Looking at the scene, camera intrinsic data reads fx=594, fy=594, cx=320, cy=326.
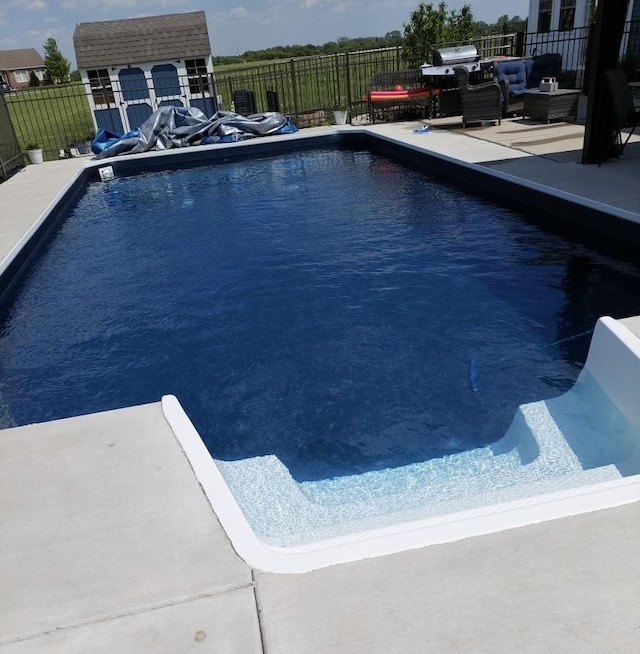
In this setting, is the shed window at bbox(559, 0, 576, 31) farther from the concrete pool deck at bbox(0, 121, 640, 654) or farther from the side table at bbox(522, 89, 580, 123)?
the concrete pool deck at bbox(0, 121, 640, 654)

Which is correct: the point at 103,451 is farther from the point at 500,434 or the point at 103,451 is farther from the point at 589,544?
the point at 500,434

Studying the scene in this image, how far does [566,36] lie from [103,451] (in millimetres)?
14112

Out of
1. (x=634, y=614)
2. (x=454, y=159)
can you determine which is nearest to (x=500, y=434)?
(x=634, y=614)

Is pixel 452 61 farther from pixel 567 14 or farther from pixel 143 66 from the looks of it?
pixel 143 66

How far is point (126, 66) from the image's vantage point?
623 inches

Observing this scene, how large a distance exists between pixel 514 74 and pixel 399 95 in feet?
6.93

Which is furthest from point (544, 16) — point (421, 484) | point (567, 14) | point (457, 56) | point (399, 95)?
point (421, 484)

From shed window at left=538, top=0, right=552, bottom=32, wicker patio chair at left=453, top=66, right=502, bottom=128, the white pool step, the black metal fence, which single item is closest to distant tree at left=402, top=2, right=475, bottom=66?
the black metal fence

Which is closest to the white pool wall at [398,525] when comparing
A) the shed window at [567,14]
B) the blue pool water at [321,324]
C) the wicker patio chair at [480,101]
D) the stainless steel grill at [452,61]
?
the blue pool water at [321,324]

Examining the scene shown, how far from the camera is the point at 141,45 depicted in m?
15.9

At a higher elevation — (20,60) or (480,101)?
(20,60)

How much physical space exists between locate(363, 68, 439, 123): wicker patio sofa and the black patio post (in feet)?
16.9

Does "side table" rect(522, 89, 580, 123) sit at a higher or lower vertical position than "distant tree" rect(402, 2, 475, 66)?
lower

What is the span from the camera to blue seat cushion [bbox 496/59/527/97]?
10500 millimetres
